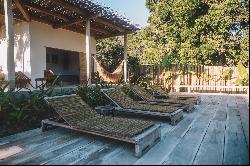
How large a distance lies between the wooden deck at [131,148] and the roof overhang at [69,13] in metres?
5.36

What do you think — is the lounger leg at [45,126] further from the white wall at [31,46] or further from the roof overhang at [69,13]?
the white wall at [31,46]

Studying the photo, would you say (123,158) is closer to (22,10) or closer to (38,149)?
(38,149)

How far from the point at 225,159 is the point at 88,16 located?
803 cm

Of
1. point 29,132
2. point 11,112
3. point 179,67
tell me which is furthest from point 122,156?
point 179,67

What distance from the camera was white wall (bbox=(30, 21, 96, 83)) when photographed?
11.1 meters

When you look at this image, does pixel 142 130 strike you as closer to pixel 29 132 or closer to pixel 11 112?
pixel 29 132

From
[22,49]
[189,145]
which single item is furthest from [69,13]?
[189,145]

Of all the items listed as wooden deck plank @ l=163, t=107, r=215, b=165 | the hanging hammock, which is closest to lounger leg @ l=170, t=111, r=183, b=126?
wooden deck plank @ l=163, t=107, r=215, b=165

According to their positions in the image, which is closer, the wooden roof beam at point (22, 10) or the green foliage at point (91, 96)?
the green foliage at point (91, 96)

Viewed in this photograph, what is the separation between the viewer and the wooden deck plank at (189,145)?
3369mm

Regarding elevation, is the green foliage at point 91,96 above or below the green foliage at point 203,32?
below

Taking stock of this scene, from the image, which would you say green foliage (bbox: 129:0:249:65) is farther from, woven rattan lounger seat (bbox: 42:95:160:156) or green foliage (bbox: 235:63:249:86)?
woven rattan lounger seat (bbox: 42:95:160:156)

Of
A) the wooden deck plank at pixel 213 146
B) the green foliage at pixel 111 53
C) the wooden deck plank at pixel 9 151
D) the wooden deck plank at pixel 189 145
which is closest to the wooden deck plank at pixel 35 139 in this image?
the wooden deck plank at pixel 9 151

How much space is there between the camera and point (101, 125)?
4473mm
